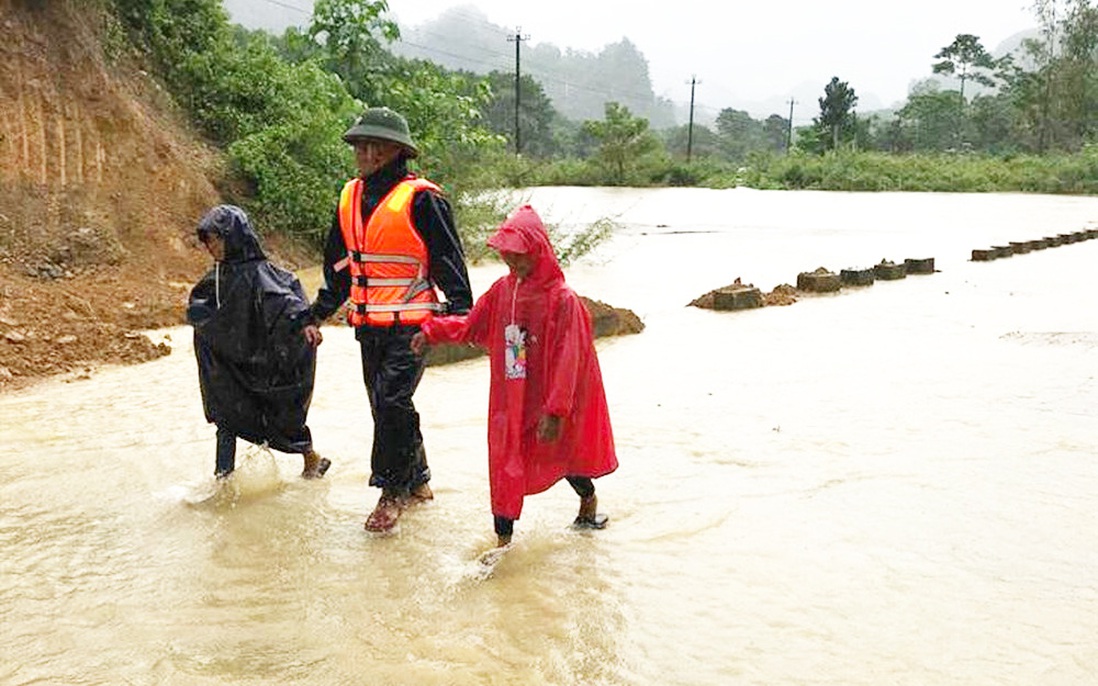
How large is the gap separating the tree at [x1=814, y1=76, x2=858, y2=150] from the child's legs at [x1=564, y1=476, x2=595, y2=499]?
5703cm

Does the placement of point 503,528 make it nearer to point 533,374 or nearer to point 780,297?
point 533,374

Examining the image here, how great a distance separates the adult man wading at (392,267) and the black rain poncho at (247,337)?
51cm

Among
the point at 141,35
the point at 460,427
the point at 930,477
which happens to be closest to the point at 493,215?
the point at 141,35

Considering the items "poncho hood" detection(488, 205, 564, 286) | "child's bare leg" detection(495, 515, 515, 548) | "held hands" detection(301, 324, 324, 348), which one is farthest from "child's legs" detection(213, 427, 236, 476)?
"poncho hood" detection(488, 205, 564, 286)

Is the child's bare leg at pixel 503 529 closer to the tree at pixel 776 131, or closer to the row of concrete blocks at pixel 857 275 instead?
the row of concrete blocks at pixel 857 275

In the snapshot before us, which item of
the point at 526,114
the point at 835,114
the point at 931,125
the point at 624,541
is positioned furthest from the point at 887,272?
the point at 931,125

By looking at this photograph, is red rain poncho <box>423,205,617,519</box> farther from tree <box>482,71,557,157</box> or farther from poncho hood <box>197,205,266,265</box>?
tree <box>482,71,557,157</box>

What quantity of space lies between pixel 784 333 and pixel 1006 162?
45.5 meters

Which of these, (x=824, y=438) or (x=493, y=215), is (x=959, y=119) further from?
(x=824, y=438)

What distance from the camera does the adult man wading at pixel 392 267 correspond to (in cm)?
443

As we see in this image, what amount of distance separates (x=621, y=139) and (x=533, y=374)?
1978 inches

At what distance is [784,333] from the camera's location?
33.5 feet

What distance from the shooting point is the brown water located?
3.52 metres

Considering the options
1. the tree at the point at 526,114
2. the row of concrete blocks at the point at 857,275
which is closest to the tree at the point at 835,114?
the tree at the point at 526,114
